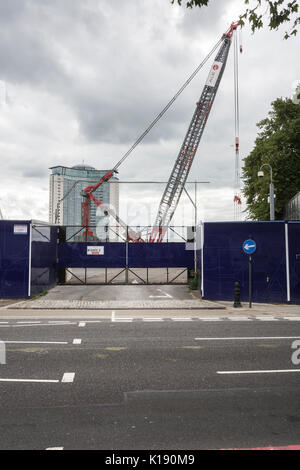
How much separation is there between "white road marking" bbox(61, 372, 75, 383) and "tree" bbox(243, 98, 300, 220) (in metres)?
29.6

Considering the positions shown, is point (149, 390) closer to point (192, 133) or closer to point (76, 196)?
point (192, 133)

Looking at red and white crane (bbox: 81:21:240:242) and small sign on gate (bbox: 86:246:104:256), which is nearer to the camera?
small sign on gate (bbox: 86:246:104:256)

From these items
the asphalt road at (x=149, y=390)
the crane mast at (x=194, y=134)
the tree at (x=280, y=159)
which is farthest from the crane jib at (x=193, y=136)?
the asphalt road at (x=149, y=390)

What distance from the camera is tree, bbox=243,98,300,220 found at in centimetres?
3419

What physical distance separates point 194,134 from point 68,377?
1543 inches

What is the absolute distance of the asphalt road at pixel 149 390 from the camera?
460 centimetres

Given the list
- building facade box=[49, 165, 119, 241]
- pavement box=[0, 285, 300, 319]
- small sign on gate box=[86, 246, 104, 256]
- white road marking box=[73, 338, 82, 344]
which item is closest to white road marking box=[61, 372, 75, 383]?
white road marking box=[73, 338, 82, 344]

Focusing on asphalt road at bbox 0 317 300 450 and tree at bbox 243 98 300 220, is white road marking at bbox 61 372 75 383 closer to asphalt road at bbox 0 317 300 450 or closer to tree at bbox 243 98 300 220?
asphalt road at bbox 0 317 300 450

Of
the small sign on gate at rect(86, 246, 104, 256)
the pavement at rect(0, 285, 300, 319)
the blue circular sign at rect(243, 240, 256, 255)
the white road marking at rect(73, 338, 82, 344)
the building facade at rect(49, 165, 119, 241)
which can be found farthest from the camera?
the building facade at rect(49, 165, 119, 241)

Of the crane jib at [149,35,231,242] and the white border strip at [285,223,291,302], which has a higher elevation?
the crane jib at [149,35,231,242]

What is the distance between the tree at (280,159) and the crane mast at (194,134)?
315 inches

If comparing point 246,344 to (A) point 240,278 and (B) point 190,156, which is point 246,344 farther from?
(B) point 190,156

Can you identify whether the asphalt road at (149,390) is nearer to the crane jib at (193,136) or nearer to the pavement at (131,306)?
the pavement at (131,306)
